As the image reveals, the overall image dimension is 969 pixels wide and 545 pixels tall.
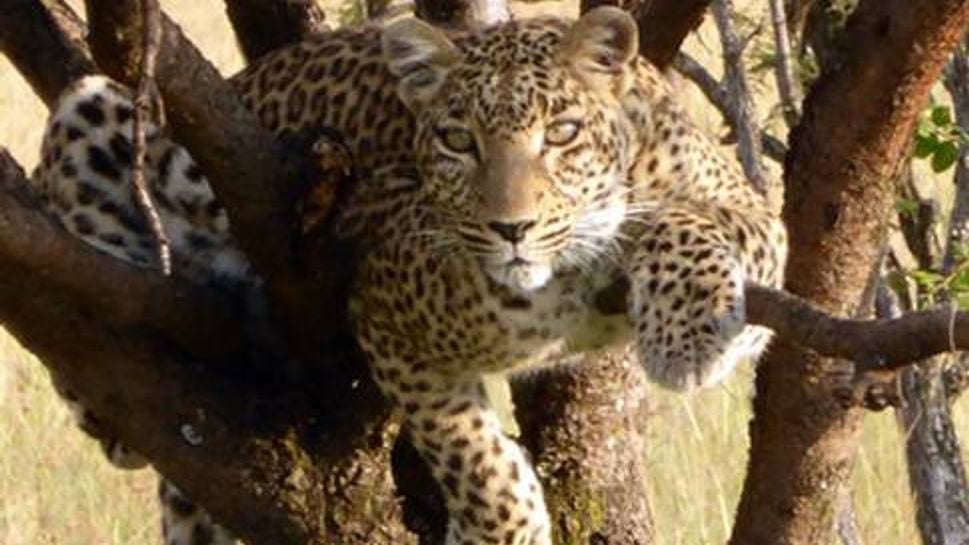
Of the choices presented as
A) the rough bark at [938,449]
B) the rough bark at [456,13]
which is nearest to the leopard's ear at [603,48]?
the rough bark at [456,13]

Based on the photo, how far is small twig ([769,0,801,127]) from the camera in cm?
589

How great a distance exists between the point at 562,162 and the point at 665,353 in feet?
2.12

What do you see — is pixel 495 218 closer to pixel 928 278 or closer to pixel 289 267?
pixel 289 267

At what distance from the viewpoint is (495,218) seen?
478 centimetres

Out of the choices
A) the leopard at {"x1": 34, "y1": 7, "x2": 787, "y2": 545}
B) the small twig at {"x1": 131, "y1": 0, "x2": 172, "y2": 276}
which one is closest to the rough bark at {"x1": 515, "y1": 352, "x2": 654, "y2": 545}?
the leopard at {"x1": 34, "y1": 7, "x2": 787, "y2": 545}

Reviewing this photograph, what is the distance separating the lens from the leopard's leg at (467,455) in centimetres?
510

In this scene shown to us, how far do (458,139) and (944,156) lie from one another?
936mm

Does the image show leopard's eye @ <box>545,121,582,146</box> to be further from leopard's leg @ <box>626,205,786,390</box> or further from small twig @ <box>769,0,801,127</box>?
small twig @ <box>769,0,801,127</box>

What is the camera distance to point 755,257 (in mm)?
4820

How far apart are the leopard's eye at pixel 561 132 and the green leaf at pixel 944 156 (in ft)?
2.33

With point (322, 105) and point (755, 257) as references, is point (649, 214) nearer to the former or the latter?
point (755, 257)

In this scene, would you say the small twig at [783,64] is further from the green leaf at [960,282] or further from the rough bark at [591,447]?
the rough bark at [591,447]

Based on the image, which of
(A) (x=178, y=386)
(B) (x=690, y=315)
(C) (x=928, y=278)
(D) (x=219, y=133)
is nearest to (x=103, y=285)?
(D) (x=219, y=133)

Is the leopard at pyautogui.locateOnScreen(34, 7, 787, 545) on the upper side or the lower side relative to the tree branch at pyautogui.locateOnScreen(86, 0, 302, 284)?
lower
